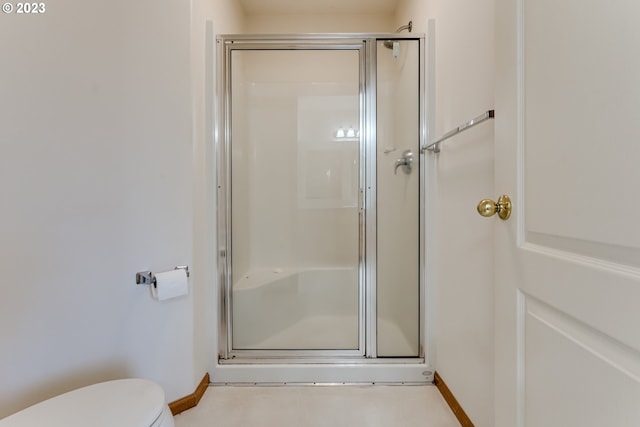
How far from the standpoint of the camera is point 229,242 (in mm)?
1850

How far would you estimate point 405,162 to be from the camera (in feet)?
6.14

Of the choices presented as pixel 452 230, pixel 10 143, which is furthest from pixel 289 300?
pixel 10 143

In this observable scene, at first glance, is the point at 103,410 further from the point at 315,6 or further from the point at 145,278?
the point at 315,6

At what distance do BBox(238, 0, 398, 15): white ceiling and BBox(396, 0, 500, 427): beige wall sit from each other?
104cm

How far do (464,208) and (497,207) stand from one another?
57cm

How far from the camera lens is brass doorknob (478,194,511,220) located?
80cm

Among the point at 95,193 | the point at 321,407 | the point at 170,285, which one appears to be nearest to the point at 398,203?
the point at 321,407

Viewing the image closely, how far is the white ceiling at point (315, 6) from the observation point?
2.57m

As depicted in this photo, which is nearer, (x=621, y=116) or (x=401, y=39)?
(x=621, y=116)

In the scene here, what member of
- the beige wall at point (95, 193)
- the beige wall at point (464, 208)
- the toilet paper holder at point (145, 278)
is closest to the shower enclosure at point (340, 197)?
the beige wall at point (464, 208)

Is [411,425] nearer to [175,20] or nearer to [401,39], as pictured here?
[401,39]

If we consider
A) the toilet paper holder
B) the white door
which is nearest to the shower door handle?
the white door

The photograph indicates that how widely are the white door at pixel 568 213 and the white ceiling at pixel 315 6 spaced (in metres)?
2.14

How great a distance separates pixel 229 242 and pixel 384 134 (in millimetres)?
1172
